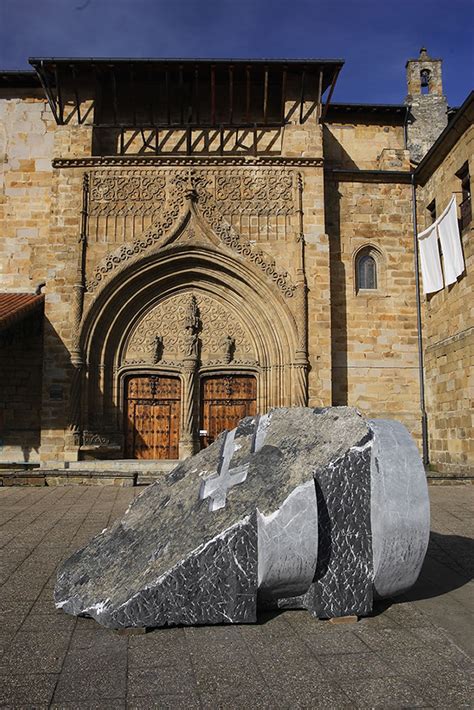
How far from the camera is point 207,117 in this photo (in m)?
15.5

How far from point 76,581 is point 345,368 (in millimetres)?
11067

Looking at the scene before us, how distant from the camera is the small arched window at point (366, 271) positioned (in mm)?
14953

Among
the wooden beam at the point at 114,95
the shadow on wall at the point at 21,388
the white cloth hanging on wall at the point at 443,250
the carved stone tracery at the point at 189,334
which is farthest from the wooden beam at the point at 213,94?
the shadow on wall at the point at 21,388

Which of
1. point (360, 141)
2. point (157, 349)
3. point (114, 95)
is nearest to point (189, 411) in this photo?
point (157, 349)

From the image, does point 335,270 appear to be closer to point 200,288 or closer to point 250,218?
point 250,218

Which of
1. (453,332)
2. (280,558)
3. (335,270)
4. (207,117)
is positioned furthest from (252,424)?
(207,117)

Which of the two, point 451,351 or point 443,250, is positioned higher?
point 443,250

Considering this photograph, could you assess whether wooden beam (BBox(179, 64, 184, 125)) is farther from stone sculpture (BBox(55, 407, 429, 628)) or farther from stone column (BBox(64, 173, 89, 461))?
stone sculpture (BBox(55, 407, 429, 628))

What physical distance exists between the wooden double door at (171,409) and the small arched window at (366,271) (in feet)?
12.7

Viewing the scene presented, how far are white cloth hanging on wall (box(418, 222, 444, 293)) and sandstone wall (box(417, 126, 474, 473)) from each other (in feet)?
0.97

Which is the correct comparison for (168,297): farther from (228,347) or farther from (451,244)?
(451,244)

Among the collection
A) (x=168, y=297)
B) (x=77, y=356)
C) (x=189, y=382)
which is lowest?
(x=189, y=382)

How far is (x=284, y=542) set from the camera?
3445 mm

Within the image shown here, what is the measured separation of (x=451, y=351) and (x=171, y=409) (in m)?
6.77
